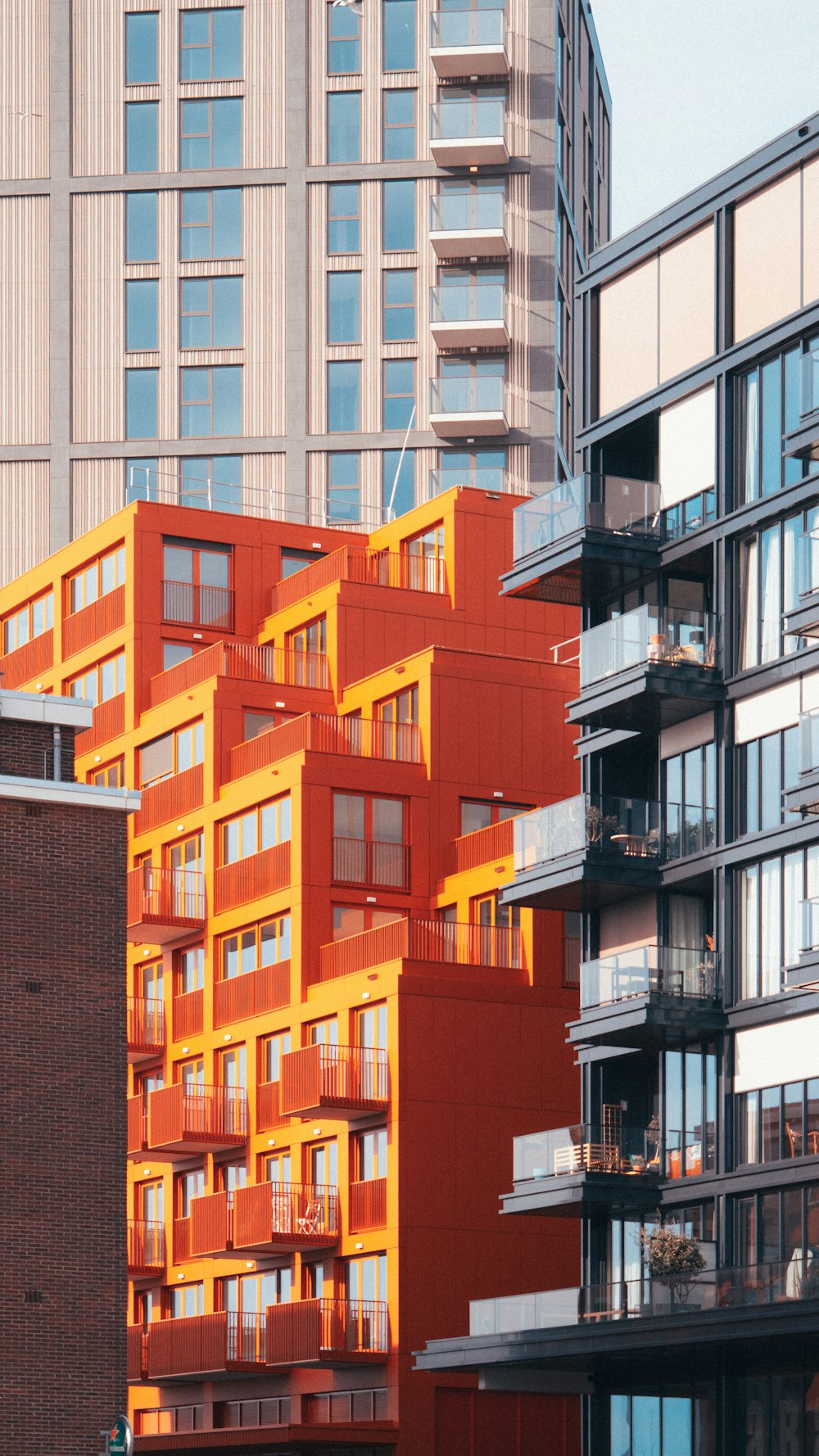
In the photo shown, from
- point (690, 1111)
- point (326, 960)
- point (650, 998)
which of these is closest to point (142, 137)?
point (326, 960)

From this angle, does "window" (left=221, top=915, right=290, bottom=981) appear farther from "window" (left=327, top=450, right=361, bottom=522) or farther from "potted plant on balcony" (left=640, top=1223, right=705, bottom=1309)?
"window" (left=327, top=450, right=361, bottom=522)

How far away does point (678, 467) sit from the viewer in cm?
5303

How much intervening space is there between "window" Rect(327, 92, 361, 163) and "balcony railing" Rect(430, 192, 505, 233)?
145 inches

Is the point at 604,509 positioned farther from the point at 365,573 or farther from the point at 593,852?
the point at 365,573

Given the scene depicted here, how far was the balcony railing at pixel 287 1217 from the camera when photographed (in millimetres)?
57750

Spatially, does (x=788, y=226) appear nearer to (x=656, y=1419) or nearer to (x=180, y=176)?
(x=656, y=1419)

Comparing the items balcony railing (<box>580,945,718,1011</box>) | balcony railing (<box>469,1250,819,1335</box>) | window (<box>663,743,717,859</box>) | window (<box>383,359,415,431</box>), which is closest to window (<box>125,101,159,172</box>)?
window (<box>383,359,415,431</box>)

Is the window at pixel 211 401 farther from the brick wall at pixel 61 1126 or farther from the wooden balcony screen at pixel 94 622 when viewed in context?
the brick wall at pixel 61 1126

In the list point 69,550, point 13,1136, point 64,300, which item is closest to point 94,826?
point 13,1136

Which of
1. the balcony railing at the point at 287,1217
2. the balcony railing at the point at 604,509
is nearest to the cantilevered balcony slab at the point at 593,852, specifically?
the balcony railing at the point at 604,509

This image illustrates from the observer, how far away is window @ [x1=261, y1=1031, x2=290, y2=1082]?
61500mm

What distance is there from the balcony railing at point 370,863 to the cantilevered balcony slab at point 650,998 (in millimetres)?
11724

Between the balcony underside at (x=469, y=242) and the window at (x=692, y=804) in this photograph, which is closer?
the window at (x=692, y=804)

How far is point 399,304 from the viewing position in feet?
287
